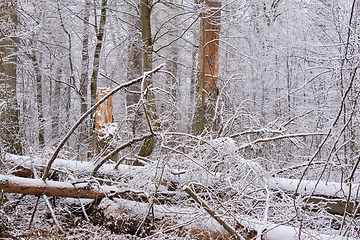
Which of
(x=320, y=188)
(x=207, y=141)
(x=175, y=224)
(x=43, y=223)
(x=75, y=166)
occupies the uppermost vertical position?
(x=207, y=141)

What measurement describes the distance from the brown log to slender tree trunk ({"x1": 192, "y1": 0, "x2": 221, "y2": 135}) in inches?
109

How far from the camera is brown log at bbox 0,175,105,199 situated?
3.54 meters

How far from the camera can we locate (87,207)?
4426mm

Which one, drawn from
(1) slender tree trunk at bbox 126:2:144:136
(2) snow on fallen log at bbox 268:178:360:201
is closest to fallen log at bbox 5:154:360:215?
(2) snow on fallen log at bbox 268:178:360:201

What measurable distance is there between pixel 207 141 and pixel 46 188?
7.36 ft

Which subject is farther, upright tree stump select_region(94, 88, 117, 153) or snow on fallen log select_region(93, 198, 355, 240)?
upright tree stump select_region(94, 88, 117, 153)

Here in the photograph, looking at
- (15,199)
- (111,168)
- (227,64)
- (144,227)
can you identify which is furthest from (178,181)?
(227,64)

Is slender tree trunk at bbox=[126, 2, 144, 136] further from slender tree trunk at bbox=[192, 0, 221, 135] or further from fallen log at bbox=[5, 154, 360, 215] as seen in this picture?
fallen log at bbox=[5, 154, 360, 215]

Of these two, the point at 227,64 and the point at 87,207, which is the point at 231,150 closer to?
the point at 87,207

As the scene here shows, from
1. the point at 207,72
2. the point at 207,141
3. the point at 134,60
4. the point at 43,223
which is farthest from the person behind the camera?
the point at 134,60

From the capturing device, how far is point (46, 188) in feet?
12.2

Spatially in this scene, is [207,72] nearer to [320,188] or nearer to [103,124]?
[103,124]

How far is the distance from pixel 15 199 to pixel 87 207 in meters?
1.21

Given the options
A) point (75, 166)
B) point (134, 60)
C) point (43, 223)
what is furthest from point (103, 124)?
point (134, 60)
